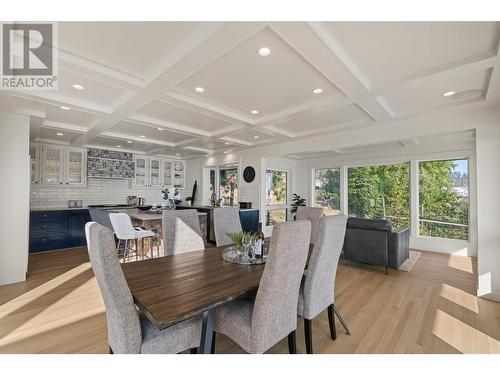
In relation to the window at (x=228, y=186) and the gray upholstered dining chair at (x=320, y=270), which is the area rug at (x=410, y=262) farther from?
the window at (x=228, y=186)

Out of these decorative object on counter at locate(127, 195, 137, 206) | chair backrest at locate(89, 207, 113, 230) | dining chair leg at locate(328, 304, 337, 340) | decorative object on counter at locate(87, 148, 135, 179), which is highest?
decorative object on counter at locate(87, 148, 135, 179)

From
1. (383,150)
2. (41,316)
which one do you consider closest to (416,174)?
(383,150)

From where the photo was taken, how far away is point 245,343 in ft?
4.58

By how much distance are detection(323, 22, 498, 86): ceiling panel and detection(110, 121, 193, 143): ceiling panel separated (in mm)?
3205

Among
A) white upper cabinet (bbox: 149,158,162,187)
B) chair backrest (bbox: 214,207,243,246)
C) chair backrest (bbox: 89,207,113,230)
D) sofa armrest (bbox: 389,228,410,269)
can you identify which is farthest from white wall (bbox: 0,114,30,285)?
sofa armrest (bbox: 389,228,410,269)

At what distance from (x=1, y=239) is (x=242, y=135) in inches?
157

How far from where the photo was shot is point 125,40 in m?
1.73

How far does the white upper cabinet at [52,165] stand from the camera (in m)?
5.16

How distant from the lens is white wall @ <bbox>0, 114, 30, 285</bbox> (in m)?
3.14

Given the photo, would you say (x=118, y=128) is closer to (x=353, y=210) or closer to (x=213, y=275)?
(x=213, y=275)

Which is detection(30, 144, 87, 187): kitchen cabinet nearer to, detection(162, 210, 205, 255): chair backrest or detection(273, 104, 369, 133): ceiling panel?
detection(162, 210, 205, 255): chair backrest

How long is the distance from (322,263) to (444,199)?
494 cm

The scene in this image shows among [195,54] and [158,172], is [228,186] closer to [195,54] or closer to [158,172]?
[158,172]

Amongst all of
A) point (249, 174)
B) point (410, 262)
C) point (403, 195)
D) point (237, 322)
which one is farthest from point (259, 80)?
point (403, 195)
